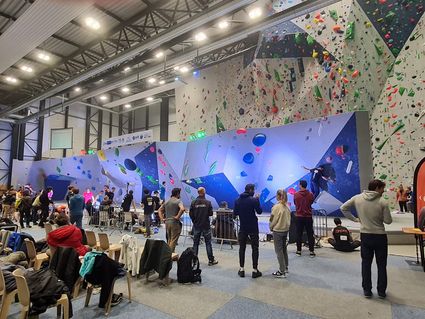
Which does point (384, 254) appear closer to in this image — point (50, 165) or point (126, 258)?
point (126, 258)

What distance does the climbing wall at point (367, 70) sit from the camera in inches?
326

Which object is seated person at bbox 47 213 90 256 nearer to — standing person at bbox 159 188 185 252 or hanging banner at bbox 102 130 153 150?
standing person at bbox 159 188 185 252

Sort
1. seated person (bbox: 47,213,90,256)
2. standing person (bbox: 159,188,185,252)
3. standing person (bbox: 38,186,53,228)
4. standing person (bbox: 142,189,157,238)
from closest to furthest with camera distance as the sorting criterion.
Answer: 1. seated person (bbox: 47,213,90,256)
2. standing person (bbox: 159,188,185,252)
3. standing person (bbox: 142,189,157,238)
4. standing person (bbox: 38,186,53,228)

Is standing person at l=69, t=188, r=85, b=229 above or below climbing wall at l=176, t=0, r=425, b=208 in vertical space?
below

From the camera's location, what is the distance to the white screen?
1689 centimetres

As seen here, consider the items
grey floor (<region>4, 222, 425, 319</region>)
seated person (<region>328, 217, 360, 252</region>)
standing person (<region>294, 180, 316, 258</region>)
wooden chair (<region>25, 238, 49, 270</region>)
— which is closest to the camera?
grey floor (<region>4, 222, 425, 319</region>)

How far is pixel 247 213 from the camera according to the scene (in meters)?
4.23

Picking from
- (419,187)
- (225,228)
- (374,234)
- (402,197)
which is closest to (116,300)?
(374,234)

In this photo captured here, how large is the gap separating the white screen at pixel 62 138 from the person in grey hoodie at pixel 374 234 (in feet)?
56.3

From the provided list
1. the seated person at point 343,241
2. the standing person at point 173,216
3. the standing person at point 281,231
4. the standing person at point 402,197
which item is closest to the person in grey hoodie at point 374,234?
the standing person at point 281,231

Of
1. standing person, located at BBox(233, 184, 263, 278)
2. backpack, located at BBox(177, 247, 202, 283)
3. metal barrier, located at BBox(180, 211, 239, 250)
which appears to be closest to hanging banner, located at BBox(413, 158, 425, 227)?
standing person, located at BBox(233, 184, 263, 278)

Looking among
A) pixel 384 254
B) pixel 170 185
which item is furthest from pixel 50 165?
pixel 384 254

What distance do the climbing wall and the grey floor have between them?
509 centimetres

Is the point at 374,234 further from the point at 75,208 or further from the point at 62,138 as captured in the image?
the point at 62,138
